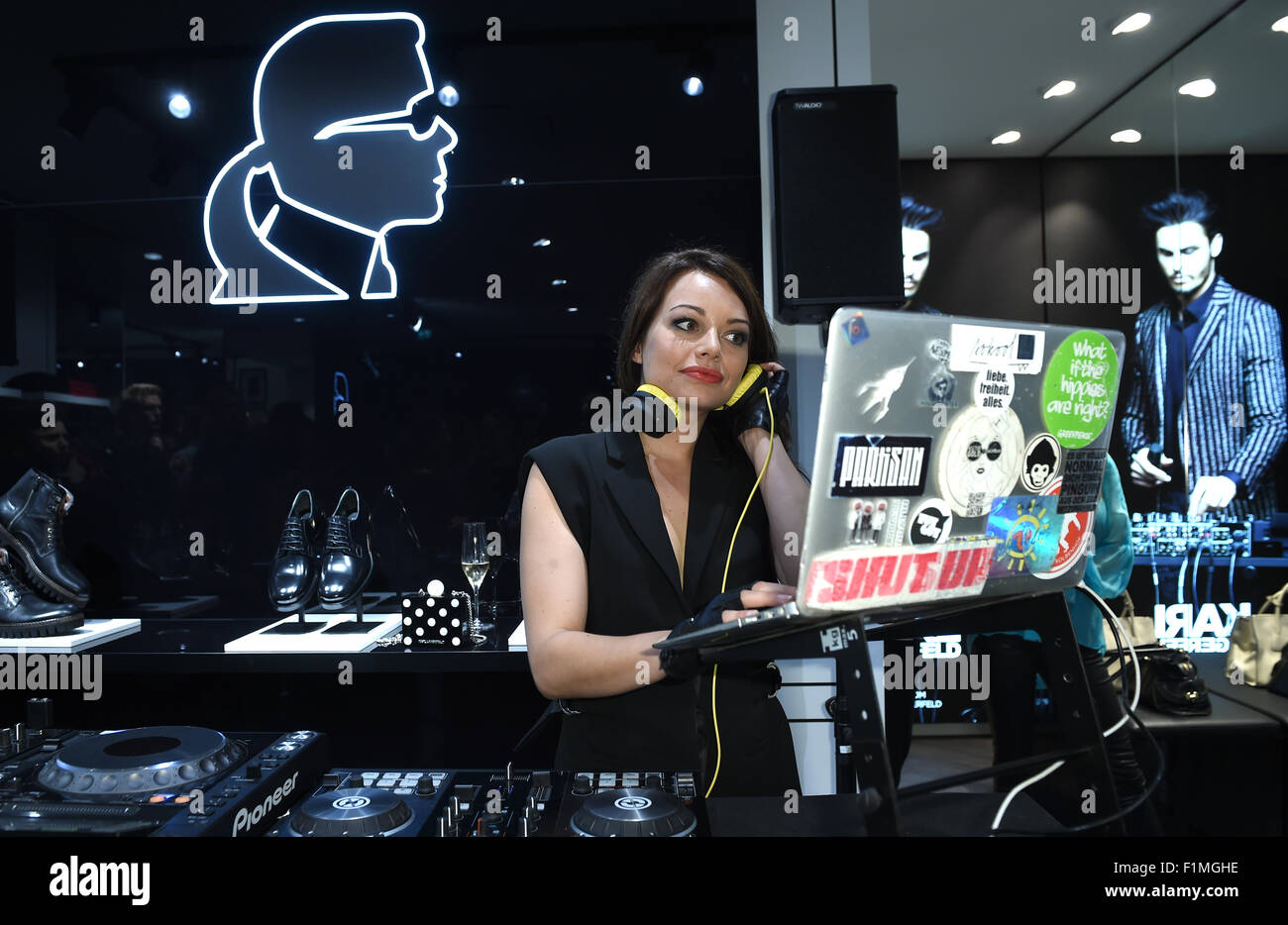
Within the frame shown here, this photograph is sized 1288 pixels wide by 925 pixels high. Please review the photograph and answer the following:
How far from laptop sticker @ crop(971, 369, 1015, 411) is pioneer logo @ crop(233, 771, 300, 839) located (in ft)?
3.05

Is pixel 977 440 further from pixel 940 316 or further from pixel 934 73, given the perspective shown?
pixel 934 73

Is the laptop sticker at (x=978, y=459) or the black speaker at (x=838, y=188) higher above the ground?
the black speaker at (x=838, y=188)

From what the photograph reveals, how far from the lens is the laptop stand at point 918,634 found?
2.54 feet

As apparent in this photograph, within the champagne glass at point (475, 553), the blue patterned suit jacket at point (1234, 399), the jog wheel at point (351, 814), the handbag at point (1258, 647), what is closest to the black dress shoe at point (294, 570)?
the champagne glass at point (475, 553)

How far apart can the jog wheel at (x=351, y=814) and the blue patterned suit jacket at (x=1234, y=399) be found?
11.9 feet

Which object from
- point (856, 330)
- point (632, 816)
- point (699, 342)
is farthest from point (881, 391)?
→ point (699, 342)

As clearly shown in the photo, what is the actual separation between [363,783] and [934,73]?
Answer: 352cm

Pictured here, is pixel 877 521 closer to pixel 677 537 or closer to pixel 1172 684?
pixel 677 537

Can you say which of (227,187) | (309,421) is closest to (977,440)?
(309,421)

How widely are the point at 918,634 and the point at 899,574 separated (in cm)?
26

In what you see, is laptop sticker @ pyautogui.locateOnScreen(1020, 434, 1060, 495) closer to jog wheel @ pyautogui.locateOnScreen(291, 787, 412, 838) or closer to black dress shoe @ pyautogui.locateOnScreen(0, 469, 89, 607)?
jog wheel @ pyautogui.locateOnScreen(291, 787, 412, 838)

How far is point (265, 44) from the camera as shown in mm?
2840
